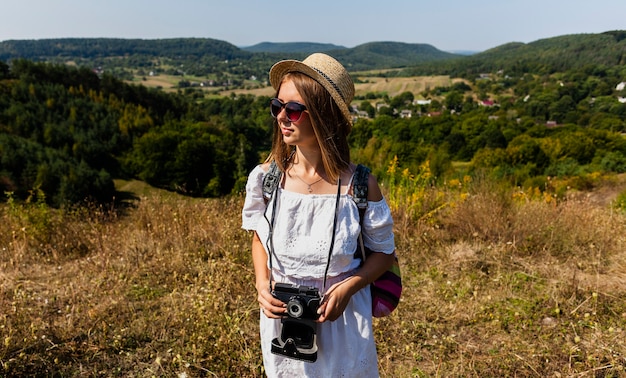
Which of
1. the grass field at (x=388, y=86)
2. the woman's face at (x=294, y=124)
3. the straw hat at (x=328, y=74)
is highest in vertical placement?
the grass field at (x=388, y=86)

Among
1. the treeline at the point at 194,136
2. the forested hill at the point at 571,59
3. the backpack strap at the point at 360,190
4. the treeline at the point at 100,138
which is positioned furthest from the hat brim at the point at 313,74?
the forested hill at the point at 571,59

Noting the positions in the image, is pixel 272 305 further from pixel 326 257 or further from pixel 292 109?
pixel 292 109

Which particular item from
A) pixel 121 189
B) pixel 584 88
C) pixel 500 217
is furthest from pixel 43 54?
pixel 500 217

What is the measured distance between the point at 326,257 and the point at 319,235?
0.08 m

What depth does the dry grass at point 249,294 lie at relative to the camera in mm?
2430

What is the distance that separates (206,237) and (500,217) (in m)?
3.40

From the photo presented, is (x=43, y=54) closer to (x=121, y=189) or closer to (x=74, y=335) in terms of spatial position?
(x=121, y=189)

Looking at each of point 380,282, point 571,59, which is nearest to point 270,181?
point 380,282

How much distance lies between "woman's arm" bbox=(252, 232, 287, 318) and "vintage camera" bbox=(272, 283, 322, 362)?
0.09 ft

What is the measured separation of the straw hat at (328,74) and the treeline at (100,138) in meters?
30.2

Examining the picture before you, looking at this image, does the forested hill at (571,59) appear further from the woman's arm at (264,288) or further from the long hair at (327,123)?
the woman's arm at (264,288)

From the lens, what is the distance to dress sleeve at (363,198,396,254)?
137 cm

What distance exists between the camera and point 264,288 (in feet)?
4.86

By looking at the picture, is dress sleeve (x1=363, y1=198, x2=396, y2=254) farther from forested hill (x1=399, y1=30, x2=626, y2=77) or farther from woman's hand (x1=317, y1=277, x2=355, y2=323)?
forested hill (x1=399, y1=30, x2=626, y2=77)
